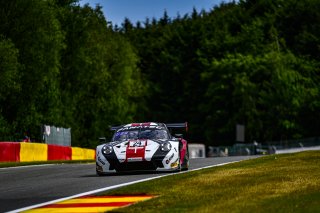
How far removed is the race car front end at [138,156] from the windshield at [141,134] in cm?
52

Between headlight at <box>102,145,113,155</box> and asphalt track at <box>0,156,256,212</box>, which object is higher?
headlight at <box>102,145,113,155</box>

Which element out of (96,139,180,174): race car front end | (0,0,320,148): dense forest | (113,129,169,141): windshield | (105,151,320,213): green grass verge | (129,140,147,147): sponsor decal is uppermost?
(0,0,320,148): dense forest

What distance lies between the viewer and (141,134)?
20500mm

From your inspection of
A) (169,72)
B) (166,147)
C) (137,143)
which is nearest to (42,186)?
(137,143)

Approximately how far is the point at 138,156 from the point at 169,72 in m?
78.9

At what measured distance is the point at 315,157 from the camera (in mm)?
→ 22453

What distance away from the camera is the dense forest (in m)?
56.8

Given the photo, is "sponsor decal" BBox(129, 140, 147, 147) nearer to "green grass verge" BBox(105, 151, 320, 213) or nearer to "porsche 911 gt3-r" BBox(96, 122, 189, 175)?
"porsche 911 gt3-r" BBox(96, 122, 189, 175)

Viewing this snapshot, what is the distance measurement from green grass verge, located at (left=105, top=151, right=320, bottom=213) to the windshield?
8.26 feet

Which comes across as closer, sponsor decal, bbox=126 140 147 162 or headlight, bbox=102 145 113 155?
sponsor decal, bbox=126 140 147 162

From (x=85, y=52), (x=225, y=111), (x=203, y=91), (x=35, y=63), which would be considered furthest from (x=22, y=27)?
(x=203, y=91)

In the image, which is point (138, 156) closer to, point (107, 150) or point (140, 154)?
point (140, 154)

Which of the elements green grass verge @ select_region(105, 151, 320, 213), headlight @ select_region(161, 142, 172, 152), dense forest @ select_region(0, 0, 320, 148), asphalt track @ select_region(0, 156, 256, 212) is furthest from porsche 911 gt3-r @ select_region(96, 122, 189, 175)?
dense forest @ select_region(0, 0, 320, 148)

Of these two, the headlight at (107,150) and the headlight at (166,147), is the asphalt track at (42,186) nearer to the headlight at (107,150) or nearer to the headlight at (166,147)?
the headlight at (107,150)
